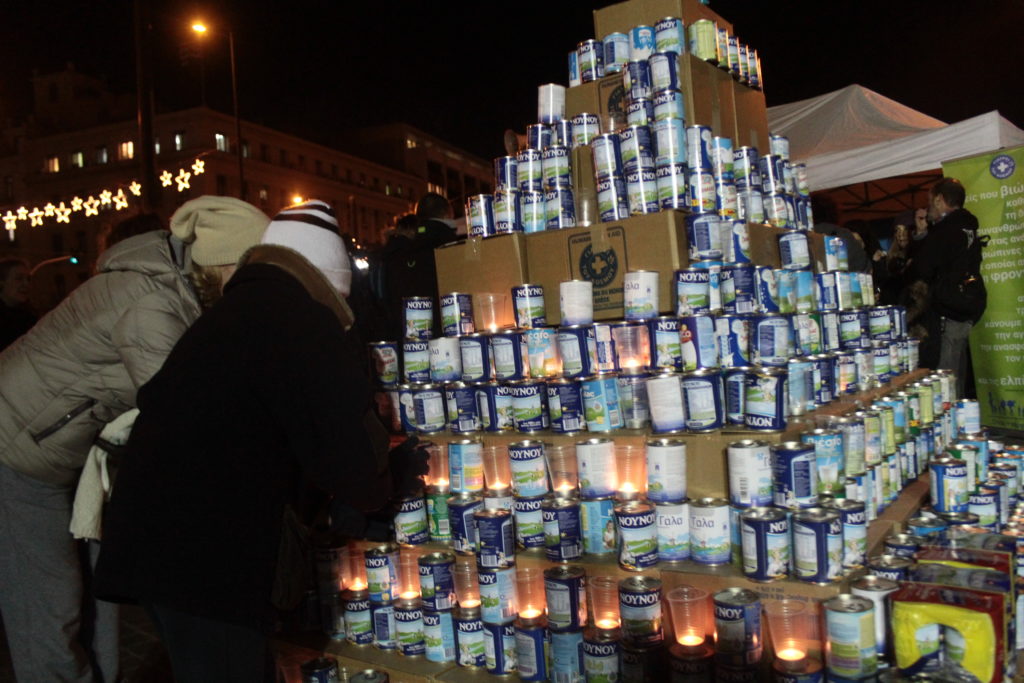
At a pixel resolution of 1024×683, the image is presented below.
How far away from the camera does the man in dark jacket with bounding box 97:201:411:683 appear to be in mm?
1601

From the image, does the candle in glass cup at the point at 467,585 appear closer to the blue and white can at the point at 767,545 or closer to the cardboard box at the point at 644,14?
the blue and white can at the point at 767,545

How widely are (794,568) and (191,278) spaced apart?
202 cm

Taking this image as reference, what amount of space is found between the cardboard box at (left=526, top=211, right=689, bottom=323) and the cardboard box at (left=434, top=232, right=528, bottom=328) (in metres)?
0.07

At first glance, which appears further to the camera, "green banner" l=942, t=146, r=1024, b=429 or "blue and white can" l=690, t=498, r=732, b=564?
"green banner" l=942, t=146, r=1024, b=429

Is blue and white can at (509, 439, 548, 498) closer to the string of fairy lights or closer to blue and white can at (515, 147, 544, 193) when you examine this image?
blue and white can at (515, 147, 544, 193)

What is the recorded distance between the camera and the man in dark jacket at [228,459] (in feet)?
5.25

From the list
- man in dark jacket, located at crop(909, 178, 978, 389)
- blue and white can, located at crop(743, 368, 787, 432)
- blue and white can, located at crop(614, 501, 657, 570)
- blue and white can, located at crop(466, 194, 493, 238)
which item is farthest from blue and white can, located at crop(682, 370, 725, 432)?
man in dark jacket, located at crop(909, 178, 978, 389)

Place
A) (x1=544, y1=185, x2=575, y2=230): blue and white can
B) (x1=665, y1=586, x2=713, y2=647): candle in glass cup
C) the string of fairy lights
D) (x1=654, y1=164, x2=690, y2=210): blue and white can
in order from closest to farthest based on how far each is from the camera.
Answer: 1. (x1=665, y1=586, x2=713, y2=647): candle in glass cup
2. (x1=654, y1=164, x2=690, y2=210): blue and white can
3. (x1=544, y1=185, x2=575, y2=230): blue and white can
4. the string of fairy lights

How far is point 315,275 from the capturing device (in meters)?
1.81

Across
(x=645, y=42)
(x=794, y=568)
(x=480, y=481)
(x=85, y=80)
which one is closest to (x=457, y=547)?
(x=480, y=481)

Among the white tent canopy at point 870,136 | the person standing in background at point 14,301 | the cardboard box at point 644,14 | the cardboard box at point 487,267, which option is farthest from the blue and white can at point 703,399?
the white tent canopy at point 870,136

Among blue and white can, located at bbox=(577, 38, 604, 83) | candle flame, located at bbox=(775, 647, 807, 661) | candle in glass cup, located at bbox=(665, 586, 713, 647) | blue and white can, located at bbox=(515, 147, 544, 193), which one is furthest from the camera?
blue and white can, located at bbox=(577, 38, 604, 83)

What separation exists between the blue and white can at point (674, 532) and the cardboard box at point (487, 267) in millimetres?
1222

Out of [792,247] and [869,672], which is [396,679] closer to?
[869,672]
